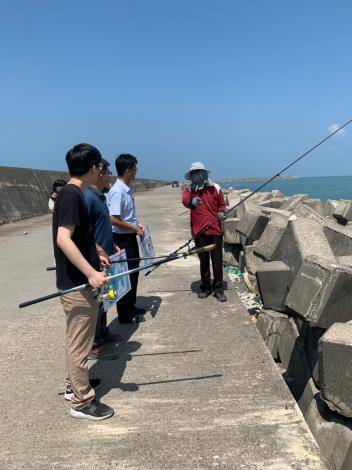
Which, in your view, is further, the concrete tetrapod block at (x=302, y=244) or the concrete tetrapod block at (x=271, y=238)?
the concrete tetrapod block at (x=271, y=238)

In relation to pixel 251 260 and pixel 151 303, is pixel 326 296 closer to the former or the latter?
pixel 151 303

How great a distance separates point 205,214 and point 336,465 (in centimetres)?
308

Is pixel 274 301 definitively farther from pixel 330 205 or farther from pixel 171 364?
pixel 330 205

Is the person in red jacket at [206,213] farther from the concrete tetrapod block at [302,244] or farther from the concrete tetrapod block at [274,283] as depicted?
the concrete tetrapod block at [302,244]

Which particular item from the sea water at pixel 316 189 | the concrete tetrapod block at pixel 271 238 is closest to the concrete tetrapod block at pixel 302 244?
the concrete tetrapod block at pixel 271 238

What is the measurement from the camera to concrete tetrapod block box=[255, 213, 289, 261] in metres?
5.80

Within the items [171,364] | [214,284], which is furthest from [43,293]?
[171,364]

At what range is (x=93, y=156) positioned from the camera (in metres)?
2.97

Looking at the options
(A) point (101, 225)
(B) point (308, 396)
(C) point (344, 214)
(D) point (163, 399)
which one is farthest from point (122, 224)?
(C) point (344, 214)

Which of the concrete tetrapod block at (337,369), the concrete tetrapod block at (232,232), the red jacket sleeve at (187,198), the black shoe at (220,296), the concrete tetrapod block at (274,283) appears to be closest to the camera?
the concrete tetrapod block at (337,369)

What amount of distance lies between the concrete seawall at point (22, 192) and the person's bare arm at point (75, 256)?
11.3 m

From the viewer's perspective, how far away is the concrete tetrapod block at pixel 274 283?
4.84 m

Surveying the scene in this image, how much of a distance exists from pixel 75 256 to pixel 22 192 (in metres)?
13.2

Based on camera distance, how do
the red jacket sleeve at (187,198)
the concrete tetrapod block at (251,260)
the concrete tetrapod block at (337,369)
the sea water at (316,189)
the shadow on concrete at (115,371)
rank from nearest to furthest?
the concrete tetrapod block at (337,369) → the shadow on concrete at (115,371) → the red jacket sleeve at (187,198) → the concrete tetrapod block at (251,260) → the sea water at (316,189)
